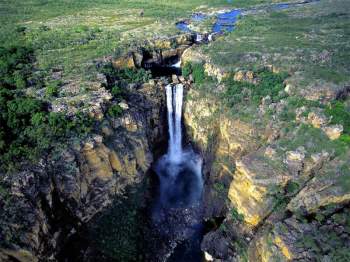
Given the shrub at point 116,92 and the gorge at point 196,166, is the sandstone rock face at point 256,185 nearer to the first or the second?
the gorge at point 196,166

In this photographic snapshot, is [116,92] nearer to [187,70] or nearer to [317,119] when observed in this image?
[187,70]

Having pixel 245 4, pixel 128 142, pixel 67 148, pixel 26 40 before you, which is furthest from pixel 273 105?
pixel 245 4

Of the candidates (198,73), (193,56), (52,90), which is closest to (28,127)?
(52,90)

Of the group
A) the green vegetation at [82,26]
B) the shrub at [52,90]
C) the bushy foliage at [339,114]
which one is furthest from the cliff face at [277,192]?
the green vegetation at [82,26]

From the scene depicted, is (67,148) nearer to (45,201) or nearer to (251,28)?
(45,201)

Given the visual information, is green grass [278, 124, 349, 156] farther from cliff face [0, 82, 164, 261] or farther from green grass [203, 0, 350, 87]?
cliff face [0, 82, 164, 261]

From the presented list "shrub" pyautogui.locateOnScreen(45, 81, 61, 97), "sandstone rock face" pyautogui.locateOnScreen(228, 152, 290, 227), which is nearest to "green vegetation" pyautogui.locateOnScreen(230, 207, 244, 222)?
"sandstone rock face" pyautogui.locateOnScreen(228, 152, 290, 227)
